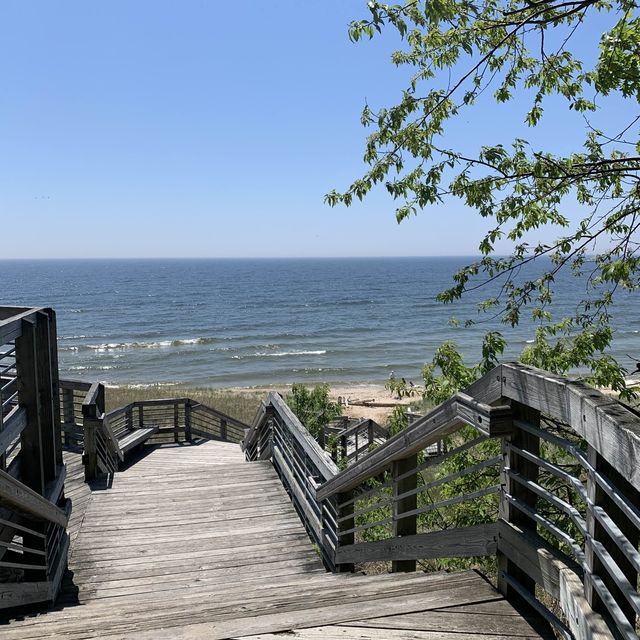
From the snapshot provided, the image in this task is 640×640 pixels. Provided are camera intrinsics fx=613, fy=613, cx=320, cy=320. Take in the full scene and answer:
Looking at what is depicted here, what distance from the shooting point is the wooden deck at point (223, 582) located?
272 cm

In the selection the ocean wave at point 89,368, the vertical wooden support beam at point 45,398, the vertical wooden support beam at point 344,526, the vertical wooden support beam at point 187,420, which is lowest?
the ocean wave at point 89,368

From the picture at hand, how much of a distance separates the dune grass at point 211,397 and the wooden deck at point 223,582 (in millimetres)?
14627

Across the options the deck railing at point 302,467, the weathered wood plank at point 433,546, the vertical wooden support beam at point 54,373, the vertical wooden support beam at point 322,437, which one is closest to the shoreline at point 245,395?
the vertical wooden support beam at point 322,437

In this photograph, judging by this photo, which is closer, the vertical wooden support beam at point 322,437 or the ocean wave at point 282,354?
the vertical wooden support beam at point 322,437

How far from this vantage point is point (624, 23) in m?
4.31

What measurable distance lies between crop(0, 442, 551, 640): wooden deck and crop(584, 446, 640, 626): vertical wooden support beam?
0.57 metres

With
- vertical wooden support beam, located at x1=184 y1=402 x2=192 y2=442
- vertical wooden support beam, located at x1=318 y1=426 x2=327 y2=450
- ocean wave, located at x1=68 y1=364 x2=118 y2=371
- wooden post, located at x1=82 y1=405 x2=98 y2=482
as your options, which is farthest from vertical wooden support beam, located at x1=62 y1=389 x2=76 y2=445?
ocean wave, located at x1=68 y1=364 x2=118 y2=371

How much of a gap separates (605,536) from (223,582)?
11.2ft

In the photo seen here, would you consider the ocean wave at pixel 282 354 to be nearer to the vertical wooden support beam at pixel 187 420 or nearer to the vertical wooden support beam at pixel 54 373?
the vertical wooden support beam at pixel 187 420

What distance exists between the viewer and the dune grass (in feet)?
76.7

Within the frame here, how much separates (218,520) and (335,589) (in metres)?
2.81

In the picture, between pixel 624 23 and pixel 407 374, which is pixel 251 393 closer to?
pixel 407 374

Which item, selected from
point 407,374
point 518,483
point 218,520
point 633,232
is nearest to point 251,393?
point 407,374

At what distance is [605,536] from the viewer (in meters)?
1.99
